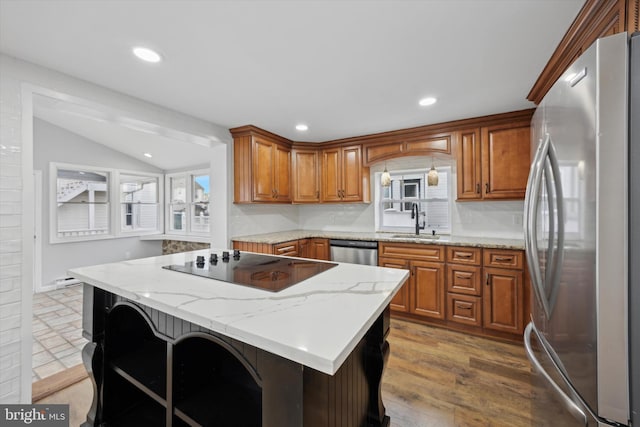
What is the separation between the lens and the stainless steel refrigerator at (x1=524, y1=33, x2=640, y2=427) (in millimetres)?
802

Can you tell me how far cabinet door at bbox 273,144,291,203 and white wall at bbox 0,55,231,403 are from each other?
2219 mm

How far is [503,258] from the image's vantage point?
2590 millimetres

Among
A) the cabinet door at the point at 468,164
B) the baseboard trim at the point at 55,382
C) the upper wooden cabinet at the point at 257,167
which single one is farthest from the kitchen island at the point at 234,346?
the cabinet door at the point at 468,164

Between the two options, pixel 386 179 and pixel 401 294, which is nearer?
pixel 401 294

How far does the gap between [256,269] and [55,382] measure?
6.33ft

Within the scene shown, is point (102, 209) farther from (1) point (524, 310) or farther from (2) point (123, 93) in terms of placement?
(1) point (524, 310)

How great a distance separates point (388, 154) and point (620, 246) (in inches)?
113

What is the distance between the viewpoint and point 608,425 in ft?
2.69

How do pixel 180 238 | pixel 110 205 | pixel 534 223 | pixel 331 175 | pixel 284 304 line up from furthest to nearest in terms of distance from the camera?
pixel 180 238 < pixel 110 205 < pixel 331 175 < pixel 534 223 < pixel 284 304

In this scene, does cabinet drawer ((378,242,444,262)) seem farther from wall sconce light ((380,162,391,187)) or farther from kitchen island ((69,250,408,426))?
kitchen island ((69,250,408,426))

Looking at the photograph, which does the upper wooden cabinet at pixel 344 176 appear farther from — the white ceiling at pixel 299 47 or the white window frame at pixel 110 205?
the white window frame at pixel 110 205

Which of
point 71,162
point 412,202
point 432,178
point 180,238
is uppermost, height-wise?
point 71,162

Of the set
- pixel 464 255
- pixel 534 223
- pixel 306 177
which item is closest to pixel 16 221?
pixel 306 177
